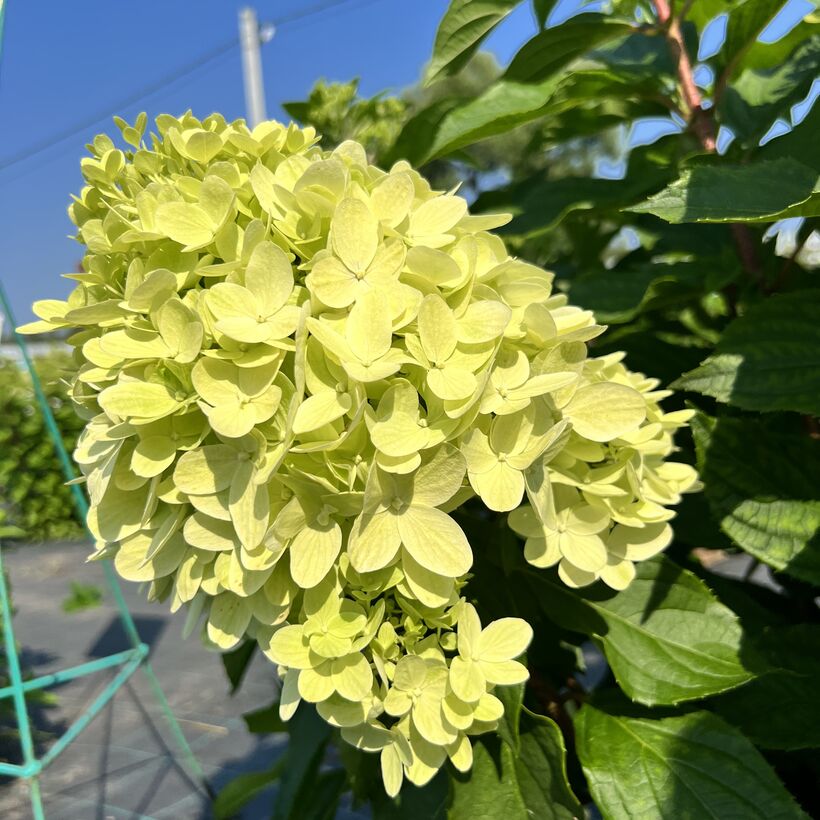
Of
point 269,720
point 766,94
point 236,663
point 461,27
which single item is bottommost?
point 269,720

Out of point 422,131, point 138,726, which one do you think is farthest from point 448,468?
point 138,726

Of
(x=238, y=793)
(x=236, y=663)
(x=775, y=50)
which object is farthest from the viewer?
(x=238, y=793)

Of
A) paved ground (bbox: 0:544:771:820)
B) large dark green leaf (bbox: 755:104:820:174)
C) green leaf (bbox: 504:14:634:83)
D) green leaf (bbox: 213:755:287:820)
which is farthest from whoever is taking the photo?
paved ground (bbox: 0:544:771:820)

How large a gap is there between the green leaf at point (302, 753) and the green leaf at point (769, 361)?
1.56ft

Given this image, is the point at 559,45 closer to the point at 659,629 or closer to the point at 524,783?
the point at 659,629

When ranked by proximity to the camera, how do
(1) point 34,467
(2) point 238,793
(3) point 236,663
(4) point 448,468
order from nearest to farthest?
(4) point 448,468 → (3) point 236,663 → (2) point 238,793 → (1) point 34,467

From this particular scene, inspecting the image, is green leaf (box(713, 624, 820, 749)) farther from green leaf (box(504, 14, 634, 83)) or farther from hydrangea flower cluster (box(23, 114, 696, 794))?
green leaf (box(504, 14, 634, 83))

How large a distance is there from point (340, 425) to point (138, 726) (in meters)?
2.02

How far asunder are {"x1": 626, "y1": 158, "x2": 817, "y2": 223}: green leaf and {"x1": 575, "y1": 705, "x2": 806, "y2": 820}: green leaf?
37 centimetres

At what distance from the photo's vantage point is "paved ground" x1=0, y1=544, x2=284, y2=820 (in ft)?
5.33

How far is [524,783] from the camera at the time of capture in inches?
20.4

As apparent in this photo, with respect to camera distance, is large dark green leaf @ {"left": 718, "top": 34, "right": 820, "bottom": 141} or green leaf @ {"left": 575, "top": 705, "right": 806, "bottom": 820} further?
large dark green leaf @ {"left": 718, "top": 34, "right": 820, "bottom": 141}

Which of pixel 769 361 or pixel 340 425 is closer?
pixel 340 425

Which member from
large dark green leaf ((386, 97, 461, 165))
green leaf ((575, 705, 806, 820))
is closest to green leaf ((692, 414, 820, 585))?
green leaf ((575, 705, 806, 820))
